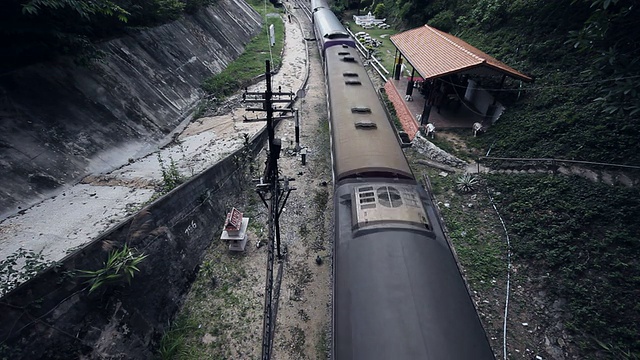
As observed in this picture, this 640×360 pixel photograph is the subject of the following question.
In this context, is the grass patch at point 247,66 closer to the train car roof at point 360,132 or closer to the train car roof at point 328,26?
the train car roof at point 328,26

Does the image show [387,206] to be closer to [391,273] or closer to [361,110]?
[391,273]

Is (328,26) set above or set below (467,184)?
above

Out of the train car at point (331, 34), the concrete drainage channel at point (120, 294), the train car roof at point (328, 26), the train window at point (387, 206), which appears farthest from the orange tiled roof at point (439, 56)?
the concrete drainage channel at point (120, 294)

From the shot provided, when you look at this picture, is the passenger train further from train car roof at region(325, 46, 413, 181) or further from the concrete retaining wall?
the concrete retaining wall

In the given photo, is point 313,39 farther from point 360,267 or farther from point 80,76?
point 360,267

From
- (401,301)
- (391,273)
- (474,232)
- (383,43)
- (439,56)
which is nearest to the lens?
(401,301)

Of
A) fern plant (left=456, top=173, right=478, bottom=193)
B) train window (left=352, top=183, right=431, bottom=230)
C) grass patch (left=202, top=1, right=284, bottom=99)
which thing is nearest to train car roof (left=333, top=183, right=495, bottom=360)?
train window (left=352, top=183, right=431, bottom=230)

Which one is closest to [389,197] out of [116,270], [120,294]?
[116,270]
